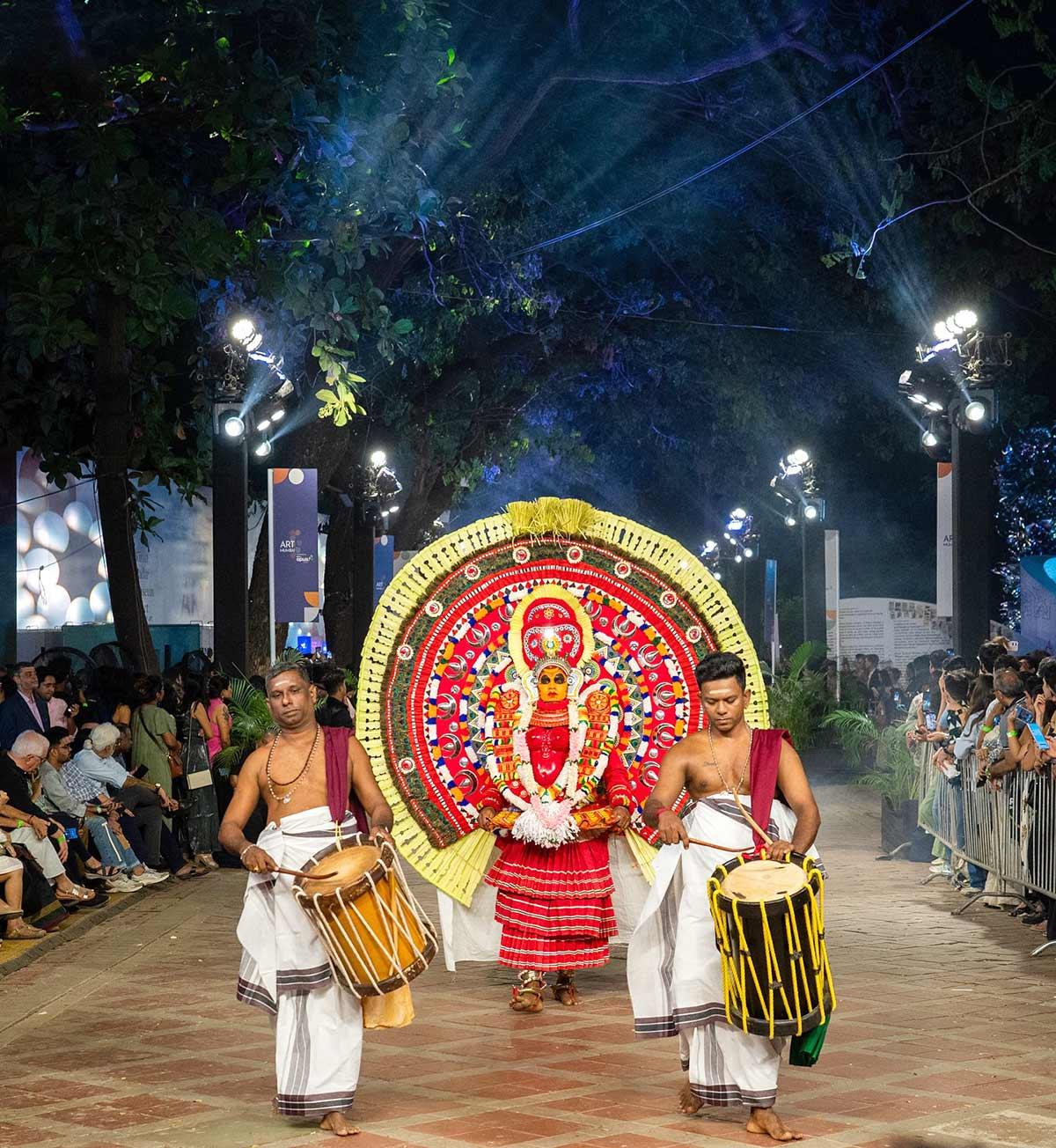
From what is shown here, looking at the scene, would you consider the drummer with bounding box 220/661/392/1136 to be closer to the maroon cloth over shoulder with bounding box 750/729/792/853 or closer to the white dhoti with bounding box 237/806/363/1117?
the white dhoti with bounding box 237/806/363/1117

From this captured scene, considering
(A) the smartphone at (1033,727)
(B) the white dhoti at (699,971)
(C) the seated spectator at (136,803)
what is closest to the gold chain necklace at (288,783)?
(B) the white dhoti at (699,971)

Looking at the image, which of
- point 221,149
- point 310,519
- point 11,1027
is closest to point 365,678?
point 11,1027

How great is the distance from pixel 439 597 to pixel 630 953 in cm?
311

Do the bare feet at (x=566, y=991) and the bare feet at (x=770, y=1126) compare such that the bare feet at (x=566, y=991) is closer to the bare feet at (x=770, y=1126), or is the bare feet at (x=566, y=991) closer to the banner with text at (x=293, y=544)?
the bare feet at (x=770, y=1126)

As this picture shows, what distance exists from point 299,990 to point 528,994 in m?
2.52

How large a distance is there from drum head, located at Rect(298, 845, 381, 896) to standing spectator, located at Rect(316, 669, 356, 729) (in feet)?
17.6

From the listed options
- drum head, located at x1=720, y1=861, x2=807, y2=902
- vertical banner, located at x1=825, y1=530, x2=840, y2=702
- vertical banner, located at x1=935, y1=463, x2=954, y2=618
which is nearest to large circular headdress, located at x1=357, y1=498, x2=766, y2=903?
drum head, located at x1=720, y1=861, x2=807, y2=902

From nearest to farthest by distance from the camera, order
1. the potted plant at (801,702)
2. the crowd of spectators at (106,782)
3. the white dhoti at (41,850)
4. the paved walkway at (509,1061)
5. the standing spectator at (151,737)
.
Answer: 1. the paved walkway at (509,1061)
2. the white dhoti at (41,850)
3. the crowd of spectators at (106,782)
4. the standing spectator at (151,737)
5. the potted plant at (801,702)

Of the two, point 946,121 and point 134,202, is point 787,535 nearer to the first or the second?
point 946,121

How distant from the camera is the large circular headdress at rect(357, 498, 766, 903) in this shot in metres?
9.78

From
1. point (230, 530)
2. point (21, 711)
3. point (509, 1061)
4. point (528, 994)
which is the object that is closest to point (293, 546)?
point (230, 530)

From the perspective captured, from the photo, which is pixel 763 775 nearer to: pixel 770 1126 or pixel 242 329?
pixel 770 1126

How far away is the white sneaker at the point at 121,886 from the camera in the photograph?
45.8 feet

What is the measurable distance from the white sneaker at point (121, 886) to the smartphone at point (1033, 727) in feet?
22.1
